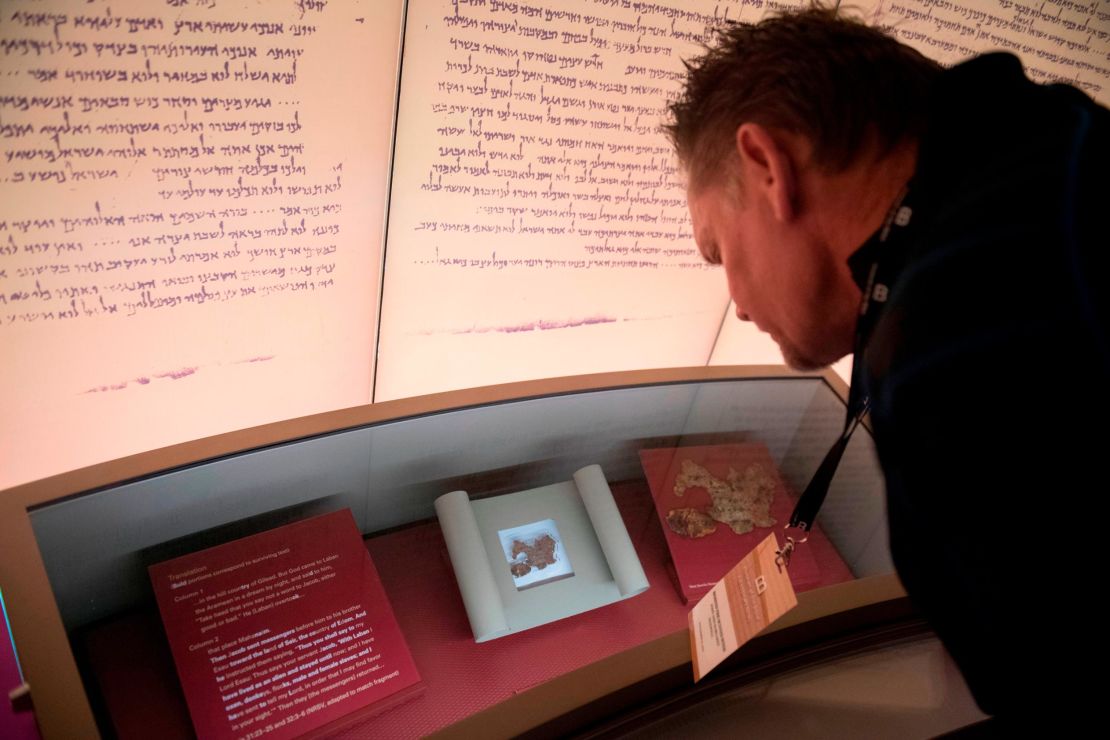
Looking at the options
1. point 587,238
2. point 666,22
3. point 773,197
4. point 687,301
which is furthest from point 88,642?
point 687,301

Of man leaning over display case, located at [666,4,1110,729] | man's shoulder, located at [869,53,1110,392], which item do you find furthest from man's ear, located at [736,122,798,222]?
man's shoulder, located at [869,53,1110,392]

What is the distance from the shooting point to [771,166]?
3.06ft

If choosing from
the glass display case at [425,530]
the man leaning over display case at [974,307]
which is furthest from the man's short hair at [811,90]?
the glass display case at [425,530]

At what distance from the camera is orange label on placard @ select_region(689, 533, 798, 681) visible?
3.28 feet

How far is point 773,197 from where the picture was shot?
0.94 meters

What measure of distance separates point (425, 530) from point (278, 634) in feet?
0.94

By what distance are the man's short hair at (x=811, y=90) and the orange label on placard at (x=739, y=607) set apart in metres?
0.58

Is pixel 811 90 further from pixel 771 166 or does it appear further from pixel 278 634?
pixel 278 634

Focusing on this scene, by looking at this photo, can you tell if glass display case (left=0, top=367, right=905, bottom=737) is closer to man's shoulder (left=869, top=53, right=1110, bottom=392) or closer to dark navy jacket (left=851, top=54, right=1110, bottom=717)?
dark navy jacket (left=851, top=54, right=1110, bottom=717)

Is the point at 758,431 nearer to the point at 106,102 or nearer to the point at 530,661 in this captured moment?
the point at 530,661

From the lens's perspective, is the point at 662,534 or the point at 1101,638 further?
the point at 662,534

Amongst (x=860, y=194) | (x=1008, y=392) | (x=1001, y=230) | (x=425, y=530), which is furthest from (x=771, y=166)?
(x=425, y=530)

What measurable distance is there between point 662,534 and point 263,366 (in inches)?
55.2

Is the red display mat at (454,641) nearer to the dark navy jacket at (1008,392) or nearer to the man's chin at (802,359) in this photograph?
the man's chin at (802,359)
